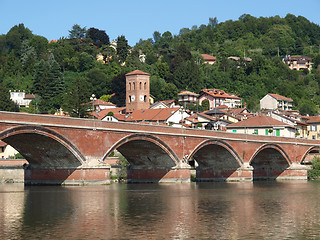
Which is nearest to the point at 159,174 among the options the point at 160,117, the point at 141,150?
the point at 141,150

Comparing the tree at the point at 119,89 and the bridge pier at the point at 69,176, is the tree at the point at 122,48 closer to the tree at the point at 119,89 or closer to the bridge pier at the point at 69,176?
the tree at the point at 119,89

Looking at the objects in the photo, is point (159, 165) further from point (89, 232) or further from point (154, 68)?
point (154, 68)

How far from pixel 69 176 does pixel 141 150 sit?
1043 cm

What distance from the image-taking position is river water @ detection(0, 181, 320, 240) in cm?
2869

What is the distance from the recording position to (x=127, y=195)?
48625mm

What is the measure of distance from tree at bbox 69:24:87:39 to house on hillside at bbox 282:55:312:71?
219ft

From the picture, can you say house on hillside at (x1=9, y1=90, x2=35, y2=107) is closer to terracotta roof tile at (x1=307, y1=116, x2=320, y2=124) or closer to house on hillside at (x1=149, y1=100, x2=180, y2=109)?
house on hillside at (x1=149, y1=100, x2=180, y2=109)

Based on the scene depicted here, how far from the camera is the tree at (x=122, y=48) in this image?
163 meters

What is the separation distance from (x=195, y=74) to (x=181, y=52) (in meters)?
11.2

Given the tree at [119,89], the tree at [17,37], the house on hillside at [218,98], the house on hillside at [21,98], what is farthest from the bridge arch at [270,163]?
the tree at [17,37]

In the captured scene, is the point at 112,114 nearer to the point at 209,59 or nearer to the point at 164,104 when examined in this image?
the point at 164,104

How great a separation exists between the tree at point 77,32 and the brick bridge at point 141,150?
9440 cm

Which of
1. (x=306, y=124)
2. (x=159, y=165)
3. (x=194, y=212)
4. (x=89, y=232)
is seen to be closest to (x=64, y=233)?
(x=89, y=232)

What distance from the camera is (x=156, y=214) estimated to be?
117ft
